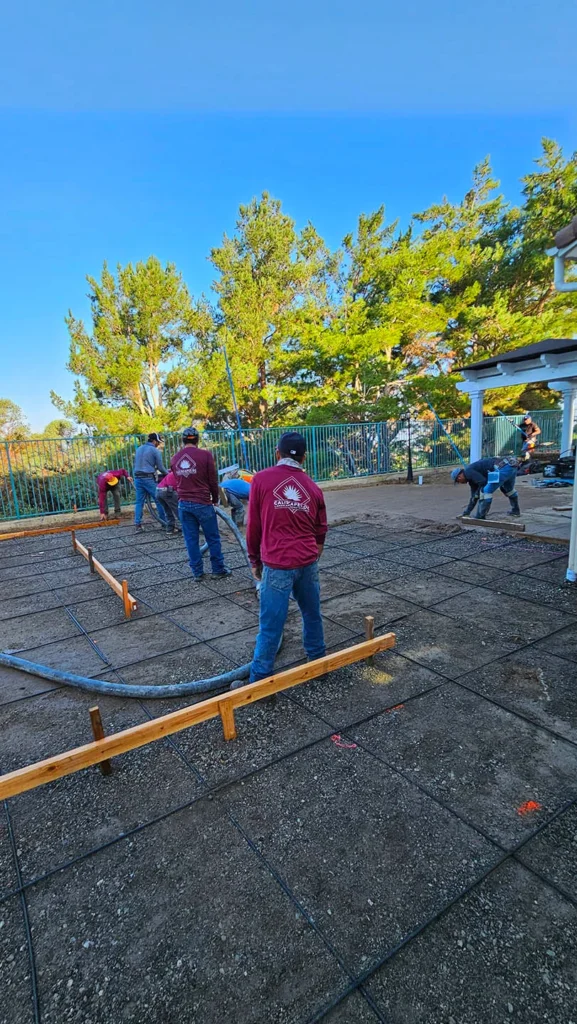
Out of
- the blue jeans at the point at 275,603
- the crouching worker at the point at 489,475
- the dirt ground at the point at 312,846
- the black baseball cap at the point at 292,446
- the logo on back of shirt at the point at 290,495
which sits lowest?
the dirt ground at the point at 312,846

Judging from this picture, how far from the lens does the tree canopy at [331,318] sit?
16.5 meters

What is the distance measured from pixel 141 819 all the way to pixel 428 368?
20378mm

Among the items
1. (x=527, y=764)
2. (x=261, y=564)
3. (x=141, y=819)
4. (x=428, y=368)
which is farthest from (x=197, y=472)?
(x=428, y=368)

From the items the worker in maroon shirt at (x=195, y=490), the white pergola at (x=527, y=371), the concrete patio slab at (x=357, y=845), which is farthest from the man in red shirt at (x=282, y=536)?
the white pergola at (x=527, y=371)

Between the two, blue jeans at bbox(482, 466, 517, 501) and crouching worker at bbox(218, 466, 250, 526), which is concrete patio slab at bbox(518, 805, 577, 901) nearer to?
crouching worker at bbox(218, 466, 250, 526)

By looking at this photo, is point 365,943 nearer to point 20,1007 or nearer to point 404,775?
point 404,775

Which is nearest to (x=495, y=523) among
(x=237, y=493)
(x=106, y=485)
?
(x=237, y=493)

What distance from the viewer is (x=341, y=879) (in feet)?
5.51

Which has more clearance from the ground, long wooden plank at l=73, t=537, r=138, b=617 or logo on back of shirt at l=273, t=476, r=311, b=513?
logo on back of shirt at l=273, t=476, r=311, b=513

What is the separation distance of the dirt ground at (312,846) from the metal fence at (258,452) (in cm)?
692

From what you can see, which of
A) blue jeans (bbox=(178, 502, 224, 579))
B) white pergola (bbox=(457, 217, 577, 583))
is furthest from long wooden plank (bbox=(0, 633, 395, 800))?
white pergola (bbox=(457, 217, 577, 583))

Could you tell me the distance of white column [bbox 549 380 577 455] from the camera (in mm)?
11977

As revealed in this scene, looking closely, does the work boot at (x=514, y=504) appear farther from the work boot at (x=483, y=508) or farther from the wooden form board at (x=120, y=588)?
the wooden form board at (x=120, y=588)

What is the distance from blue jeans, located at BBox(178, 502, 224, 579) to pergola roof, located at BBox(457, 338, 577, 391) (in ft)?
25.8
